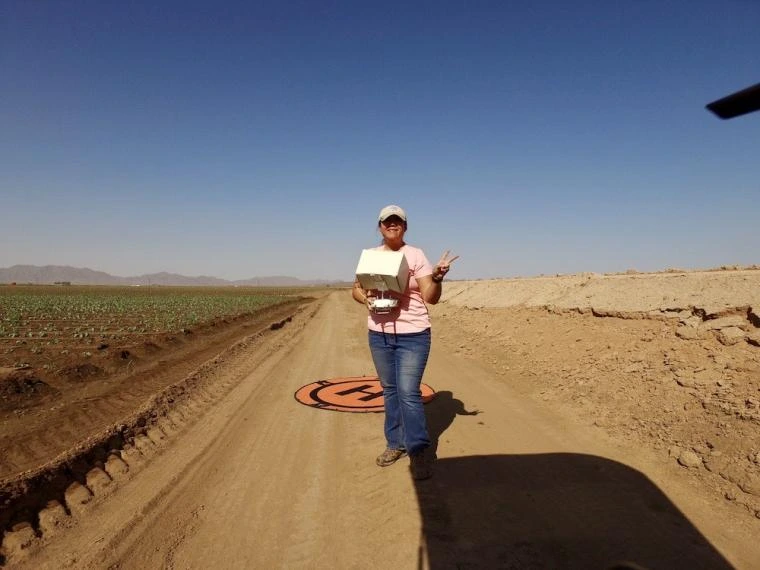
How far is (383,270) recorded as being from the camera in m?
3.33

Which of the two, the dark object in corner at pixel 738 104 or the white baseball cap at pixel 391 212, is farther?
the white baseball cap at pixel 391 212

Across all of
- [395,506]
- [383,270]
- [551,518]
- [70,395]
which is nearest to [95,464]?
[395,506]

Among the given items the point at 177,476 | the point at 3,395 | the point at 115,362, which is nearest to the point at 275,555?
the point at 177,476

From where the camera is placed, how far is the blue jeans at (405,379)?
3.57 meters

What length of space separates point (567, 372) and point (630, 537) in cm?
460

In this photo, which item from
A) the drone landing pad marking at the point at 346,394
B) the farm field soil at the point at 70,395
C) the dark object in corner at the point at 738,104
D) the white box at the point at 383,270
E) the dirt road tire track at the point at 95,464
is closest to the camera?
the dark object in corner at the point at 738,104

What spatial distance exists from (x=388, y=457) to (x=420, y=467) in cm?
41

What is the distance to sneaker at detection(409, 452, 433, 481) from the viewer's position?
3534mm

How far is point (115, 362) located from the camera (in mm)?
9320

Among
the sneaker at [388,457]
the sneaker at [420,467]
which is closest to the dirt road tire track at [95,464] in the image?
the sneaker at [388,457]

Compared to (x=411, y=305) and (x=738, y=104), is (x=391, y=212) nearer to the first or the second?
(x=411, y=305)

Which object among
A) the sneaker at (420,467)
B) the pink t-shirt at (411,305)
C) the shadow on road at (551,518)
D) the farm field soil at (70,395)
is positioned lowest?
the farm field soil at (70,395)

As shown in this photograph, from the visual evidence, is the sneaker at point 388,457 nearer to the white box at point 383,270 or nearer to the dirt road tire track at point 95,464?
the white box at point 383,270

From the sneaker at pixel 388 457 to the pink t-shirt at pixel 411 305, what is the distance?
1202 mm
